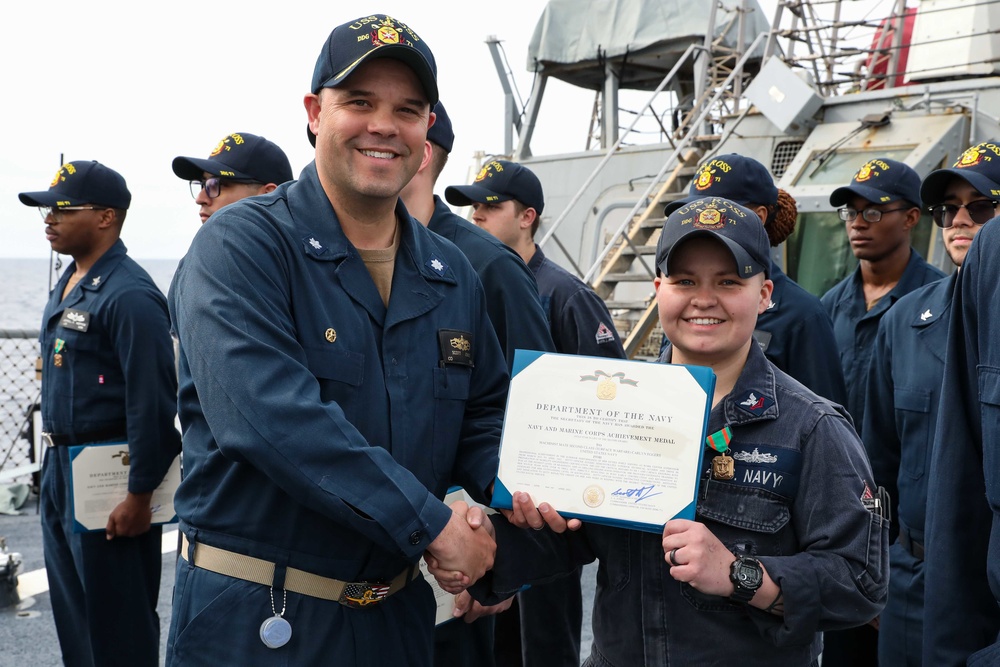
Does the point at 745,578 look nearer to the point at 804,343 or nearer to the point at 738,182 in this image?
the point at 804,343

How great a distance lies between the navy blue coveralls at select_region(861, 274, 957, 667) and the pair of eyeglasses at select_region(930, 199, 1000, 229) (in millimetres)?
257

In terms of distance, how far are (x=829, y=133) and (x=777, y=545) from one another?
6.30m

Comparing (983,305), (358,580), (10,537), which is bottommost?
(10,537)

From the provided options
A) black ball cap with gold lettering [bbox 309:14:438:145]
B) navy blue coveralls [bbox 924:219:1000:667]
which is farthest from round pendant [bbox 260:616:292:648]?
navy blue coveralls [bbox 924:219:1000:667]

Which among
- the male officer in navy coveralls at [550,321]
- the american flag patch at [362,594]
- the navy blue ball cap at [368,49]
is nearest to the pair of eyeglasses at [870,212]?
the male officer in navy coveralls at [550,321]

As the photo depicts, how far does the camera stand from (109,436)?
435cm

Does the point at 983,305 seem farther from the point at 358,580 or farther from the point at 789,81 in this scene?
the point at 789,81

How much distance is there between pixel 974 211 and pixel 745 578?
2.14 metres

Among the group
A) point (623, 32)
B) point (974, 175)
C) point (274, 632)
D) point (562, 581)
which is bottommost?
point (562, 581)

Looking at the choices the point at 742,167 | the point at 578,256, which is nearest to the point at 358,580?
the point at 742,167

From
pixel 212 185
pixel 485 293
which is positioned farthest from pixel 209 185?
pixel 485 293

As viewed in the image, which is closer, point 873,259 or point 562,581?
point 562,581

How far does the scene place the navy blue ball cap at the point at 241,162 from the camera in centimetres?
452

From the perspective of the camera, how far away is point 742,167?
13.9 feet
